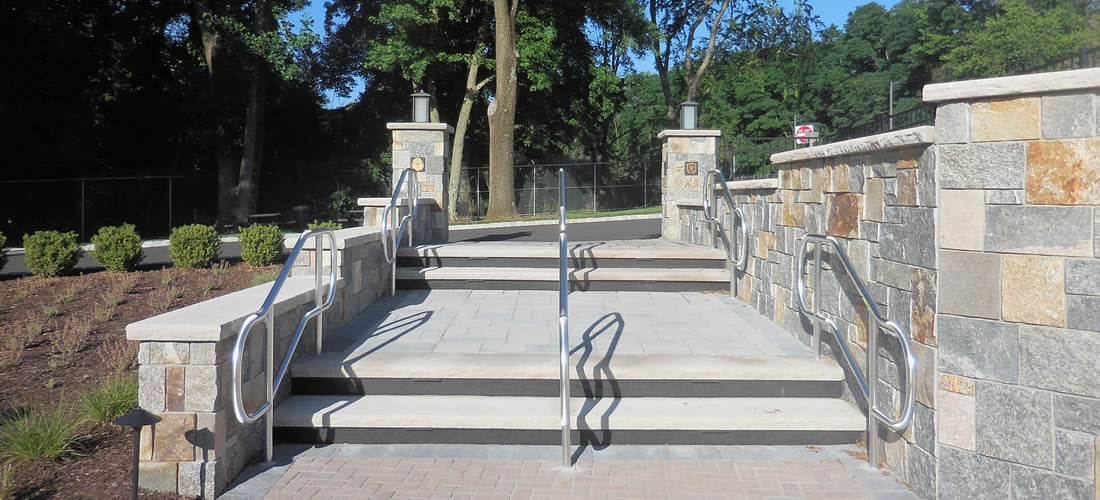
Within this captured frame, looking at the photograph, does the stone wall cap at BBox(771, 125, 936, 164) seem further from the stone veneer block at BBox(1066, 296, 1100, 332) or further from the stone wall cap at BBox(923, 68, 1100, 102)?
→ the stone veneer block at BBox(1066, 296, 1100, 332)

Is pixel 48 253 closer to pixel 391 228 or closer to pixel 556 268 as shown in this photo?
pixel 391 228

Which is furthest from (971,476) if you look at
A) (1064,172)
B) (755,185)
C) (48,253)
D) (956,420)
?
(48,253)

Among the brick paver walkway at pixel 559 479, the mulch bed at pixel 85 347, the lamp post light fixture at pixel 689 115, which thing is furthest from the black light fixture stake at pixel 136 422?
the lamp post light fixture at pixel 689 115

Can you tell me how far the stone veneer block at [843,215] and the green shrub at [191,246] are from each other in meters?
9.24

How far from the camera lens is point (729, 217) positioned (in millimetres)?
7898

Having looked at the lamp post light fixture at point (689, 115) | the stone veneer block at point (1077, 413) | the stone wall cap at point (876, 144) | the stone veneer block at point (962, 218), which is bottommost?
the stone veneer block at point (1077, 413)

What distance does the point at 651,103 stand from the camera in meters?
53.8

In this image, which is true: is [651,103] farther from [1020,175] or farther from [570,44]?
[1020,175]

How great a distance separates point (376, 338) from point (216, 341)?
78.2 inches

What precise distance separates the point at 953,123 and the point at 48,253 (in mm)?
11328

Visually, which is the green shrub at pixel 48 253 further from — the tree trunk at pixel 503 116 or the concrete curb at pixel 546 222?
the tree trunk at pixel 503 116

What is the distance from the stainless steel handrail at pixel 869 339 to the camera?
3.71m

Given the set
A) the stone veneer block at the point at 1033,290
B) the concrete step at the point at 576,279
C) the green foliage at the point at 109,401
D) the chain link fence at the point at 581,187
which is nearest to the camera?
the stone veneer block at the point at 1033,290

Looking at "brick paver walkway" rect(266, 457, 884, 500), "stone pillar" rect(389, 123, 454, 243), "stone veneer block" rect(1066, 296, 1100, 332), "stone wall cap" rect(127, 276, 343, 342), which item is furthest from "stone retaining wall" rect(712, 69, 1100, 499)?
"stone pillar" rect(389, 123, 454, 243)
